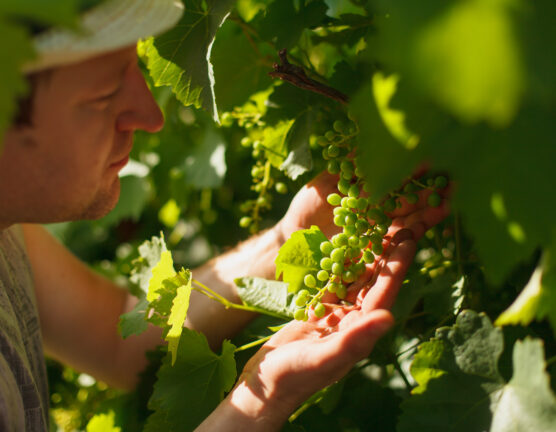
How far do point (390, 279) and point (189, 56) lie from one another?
0.49 meters

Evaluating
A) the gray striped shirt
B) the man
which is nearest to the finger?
the man

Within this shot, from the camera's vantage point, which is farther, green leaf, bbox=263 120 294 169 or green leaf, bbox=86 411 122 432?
green leaf, bbox=86 411 122 432

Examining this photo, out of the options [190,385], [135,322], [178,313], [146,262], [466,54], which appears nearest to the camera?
[466,54]

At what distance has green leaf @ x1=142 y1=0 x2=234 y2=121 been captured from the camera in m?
0.90

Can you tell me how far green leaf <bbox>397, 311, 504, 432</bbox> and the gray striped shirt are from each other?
61 cm

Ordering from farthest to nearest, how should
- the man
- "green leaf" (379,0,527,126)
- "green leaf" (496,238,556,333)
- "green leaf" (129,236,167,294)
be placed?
"green leaf" (129,236,167,294)
the man
"green leaf" (496,238,556,333)
"green leaf" (379,0,527,126)

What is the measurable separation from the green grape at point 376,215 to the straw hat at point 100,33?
40 cm

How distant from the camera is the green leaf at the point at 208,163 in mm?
1379

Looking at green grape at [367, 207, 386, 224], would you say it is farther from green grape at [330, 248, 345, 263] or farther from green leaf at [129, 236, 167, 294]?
green leaf at [129, 236, 167, 294]

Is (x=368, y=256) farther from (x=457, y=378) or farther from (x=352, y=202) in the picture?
(x=457, y=378)

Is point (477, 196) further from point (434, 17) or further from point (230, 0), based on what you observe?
point (230, 0)

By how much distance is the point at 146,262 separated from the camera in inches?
47.0

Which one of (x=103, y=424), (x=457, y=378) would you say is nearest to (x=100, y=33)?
(x=457, y=378)

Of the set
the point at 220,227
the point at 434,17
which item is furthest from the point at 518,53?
the point at 220,227
